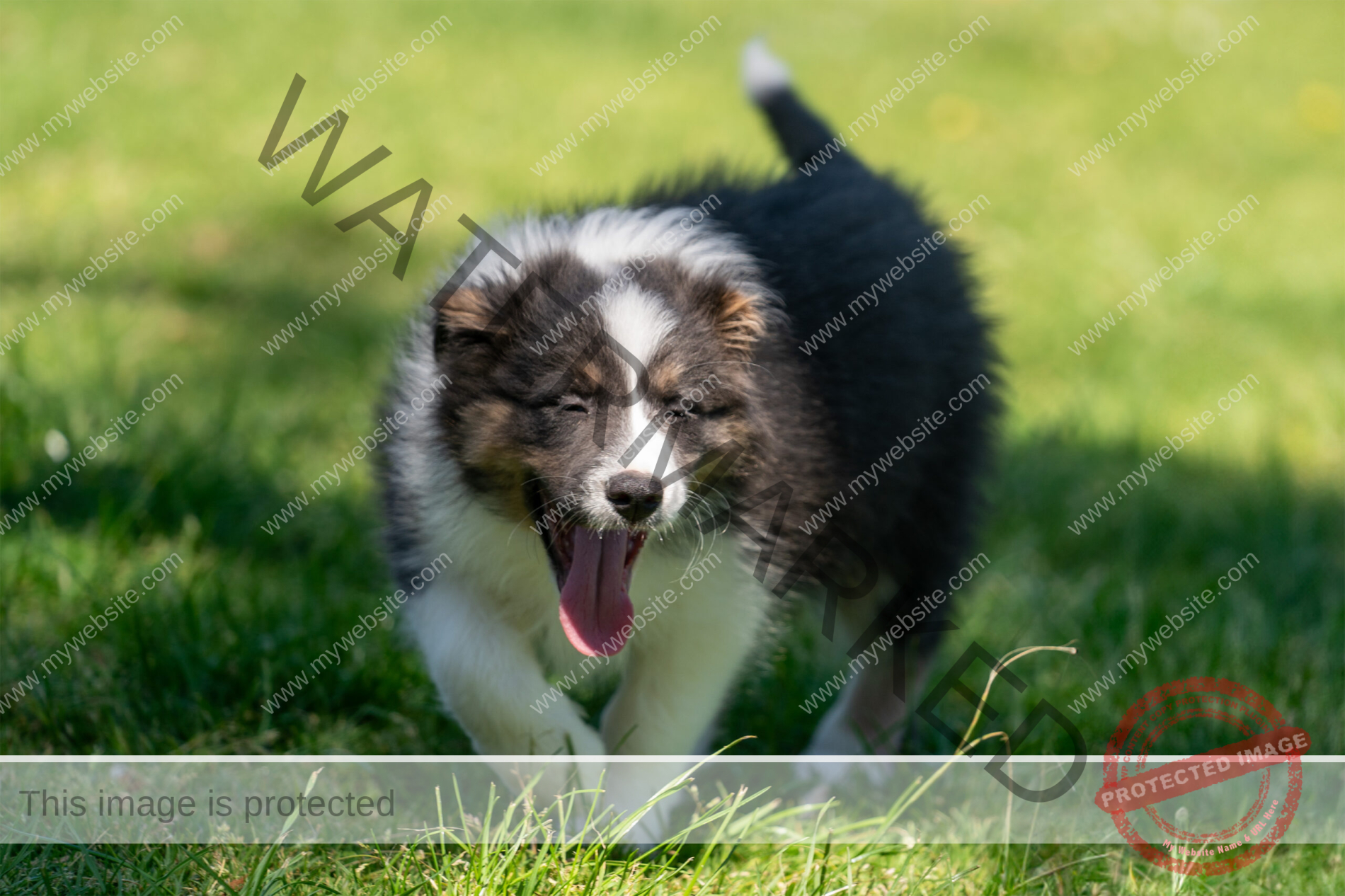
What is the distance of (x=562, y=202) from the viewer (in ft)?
→ 12.8

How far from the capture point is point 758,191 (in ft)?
10.6

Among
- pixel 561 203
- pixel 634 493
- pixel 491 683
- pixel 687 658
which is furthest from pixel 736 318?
pixel 561 203

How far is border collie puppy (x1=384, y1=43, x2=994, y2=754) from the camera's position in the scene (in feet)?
8.20

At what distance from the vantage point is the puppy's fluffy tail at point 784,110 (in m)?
3.73

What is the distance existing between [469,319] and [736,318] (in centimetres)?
58

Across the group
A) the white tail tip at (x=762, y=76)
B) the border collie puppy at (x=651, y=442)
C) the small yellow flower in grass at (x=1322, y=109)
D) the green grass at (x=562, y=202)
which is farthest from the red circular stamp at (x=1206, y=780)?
the small yellow flower in grass at (x=1322, y=109)

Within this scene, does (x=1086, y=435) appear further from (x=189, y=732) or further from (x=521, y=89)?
(x=521, y=89)

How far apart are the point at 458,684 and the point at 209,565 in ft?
4.53

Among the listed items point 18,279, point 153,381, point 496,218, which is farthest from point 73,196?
point 496,218

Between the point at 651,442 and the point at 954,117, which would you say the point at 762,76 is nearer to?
the point at 651,442

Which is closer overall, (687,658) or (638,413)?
(638,413)

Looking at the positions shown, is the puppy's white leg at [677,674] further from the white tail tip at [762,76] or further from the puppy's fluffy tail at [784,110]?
the white tail tip at [762,76]

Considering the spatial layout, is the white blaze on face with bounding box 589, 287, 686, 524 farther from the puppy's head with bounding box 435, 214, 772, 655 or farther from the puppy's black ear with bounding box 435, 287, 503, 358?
the puppy's black ear with bounding box 435, 287, 503, 358

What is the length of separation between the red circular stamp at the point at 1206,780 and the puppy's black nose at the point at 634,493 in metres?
1.37
